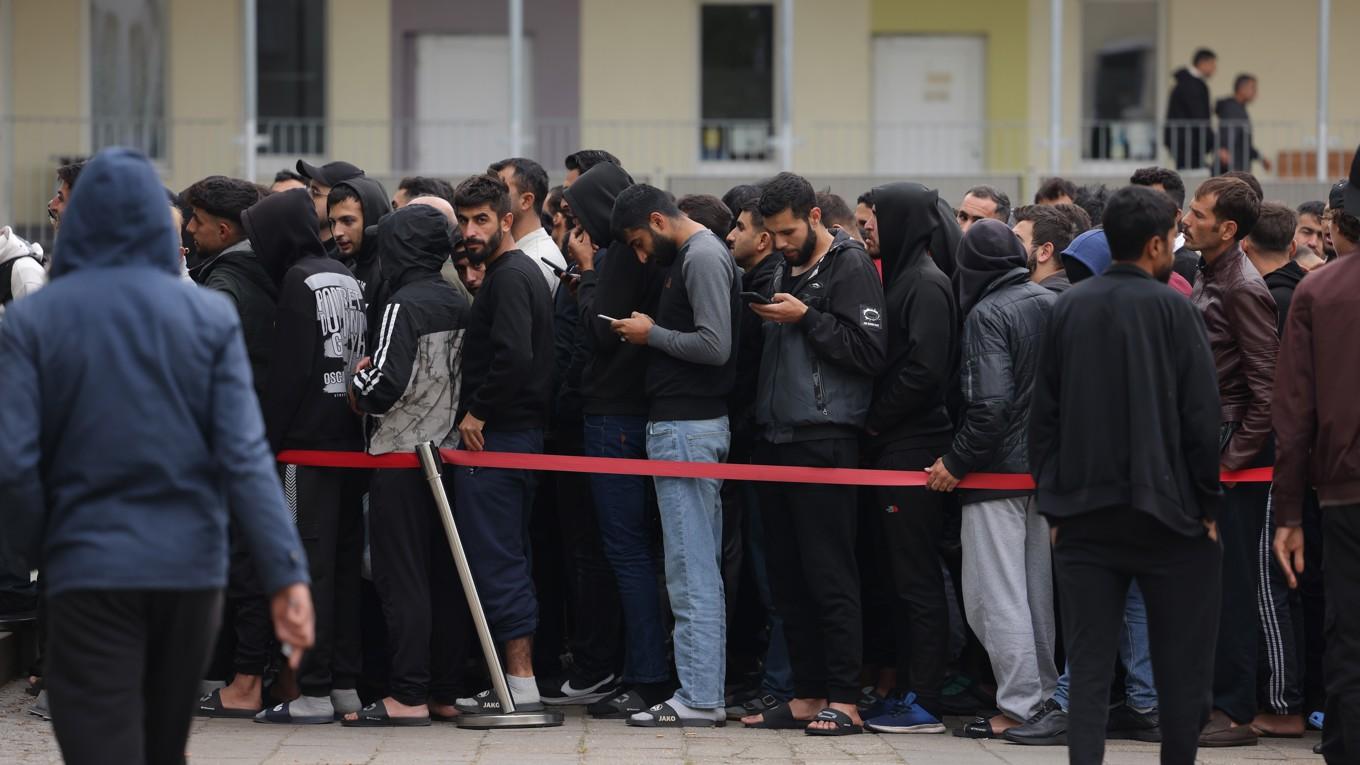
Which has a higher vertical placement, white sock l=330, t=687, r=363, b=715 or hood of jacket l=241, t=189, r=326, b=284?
hood of jacket l=241, t=189, r=326, b=284

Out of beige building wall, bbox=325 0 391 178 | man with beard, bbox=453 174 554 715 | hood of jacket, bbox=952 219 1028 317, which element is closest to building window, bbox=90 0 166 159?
beige building wall, bbox=325 0 391 178

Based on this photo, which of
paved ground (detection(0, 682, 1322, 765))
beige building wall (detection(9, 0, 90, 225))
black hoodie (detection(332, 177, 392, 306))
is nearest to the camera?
paved ground (detection(0, 682, 1322, 765))

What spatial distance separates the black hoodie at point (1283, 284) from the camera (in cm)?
718

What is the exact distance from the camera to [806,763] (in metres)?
6.50

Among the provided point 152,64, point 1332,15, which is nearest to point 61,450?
point 152,64

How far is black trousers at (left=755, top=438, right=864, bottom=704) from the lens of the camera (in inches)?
280

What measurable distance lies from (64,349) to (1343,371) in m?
3.91

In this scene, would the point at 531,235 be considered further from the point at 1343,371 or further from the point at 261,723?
the point at 1343,371

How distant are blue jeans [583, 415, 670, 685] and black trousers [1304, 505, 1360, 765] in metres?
2.84

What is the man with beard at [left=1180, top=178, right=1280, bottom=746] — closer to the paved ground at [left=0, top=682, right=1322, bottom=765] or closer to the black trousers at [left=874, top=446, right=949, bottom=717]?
the paved ground at [left=0, top=682, right=1322, bottom=765]

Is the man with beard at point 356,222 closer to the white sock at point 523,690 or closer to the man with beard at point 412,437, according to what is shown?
the man with beard at point 412,437

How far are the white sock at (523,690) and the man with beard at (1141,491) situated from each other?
267 centimetres

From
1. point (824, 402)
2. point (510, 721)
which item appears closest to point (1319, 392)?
point (824, 402)

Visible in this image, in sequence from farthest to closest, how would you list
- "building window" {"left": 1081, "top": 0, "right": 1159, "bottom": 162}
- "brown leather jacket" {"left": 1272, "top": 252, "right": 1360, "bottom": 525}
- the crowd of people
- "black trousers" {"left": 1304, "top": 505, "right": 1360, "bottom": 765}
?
"building window" {"left": 1081, "top": 0, "right": 1159, "bottom": 162}
the crowd of people
"brown leather jacket" {"left": 1272, "top": 252, "right": 1360, "bottom": 525}
"black trousers" {"left": 1304, "top": 505, "right": 1360, "bottom": 765}
